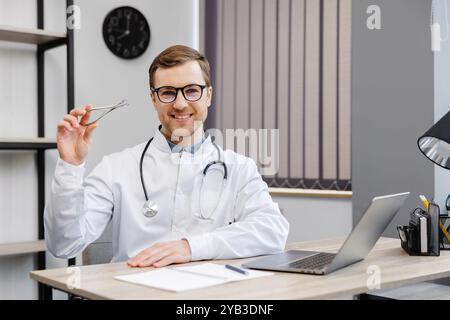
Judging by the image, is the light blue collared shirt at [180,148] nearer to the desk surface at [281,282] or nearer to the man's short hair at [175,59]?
the man's short hair at [175,59]

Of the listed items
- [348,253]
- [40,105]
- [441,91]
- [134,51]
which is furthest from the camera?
[134,51]

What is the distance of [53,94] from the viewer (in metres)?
3.15

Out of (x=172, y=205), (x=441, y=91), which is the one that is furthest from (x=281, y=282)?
(x=441, y=91)

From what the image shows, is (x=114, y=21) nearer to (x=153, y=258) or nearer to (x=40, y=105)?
(x=40, y=105)

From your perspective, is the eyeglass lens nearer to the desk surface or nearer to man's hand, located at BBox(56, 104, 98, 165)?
man's hand, located at BBox(56, 104, 98, 165)

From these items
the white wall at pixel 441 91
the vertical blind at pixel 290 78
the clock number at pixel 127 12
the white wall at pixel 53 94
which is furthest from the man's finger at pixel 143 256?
the clock number at pixel 127 12

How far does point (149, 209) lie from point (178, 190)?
102 mm

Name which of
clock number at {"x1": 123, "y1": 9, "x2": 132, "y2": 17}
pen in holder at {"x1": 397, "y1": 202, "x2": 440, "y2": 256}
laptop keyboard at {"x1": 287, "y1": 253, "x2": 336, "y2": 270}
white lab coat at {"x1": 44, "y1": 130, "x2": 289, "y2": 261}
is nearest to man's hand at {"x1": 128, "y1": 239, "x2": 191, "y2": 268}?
white lab coat at {"x1": 44, "y1": 130, "x2": 289, "y2": 261}

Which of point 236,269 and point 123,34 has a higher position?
point 123,34

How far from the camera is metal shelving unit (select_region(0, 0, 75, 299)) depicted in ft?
9.11

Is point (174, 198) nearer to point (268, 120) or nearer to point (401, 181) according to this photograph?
point (401, 181)

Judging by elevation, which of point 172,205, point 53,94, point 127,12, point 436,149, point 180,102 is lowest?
point 172,205

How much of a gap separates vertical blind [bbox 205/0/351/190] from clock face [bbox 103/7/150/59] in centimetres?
47
